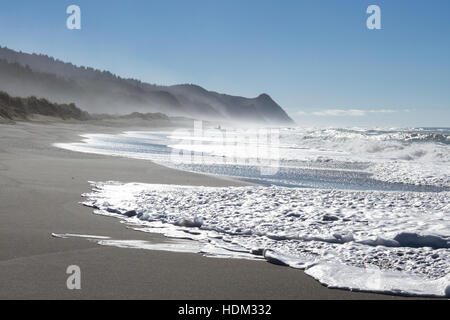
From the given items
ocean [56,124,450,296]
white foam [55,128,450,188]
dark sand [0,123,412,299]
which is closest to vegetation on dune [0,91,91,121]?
white foam [55,128,450,188]

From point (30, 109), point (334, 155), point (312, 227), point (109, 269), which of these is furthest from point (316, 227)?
point (30, 109)

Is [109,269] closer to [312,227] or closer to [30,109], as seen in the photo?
[312,227]

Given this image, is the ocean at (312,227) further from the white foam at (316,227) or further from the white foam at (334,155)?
the white foam at (334,155)

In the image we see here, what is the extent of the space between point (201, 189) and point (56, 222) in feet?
12.8

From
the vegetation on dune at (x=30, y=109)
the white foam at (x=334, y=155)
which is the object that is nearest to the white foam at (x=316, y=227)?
the white foam at (x=334, y=155)

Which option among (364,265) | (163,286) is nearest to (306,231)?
(364,265)

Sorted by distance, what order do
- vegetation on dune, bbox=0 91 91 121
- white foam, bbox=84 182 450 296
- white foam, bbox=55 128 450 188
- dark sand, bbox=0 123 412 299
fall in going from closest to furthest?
1. dark sand, bbox=0 123 412 299
2. white foam, bbox=84 182 450 296
3. white foam, bbox=55 128 450 188
4. vegetation on dune, bbox=0 91 91 121

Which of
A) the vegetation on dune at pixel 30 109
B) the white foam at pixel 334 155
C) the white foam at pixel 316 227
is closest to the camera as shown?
the white foam at pixel 316 227

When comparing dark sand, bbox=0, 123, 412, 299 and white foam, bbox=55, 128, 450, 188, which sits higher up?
white foam, bbox=55, 128, 450, 188

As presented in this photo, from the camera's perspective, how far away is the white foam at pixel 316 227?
4.48 metres

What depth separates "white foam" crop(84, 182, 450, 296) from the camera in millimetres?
4480

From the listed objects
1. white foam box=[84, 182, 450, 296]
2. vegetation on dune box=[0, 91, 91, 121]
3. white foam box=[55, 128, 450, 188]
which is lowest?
white foam box=[84, 182, 450, 296]

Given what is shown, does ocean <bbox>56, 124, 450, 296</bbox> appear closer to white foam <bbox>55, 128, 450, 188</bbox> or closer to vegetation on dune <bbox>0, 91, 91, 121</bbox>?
white foam <bbox>55, 128, 450, 188</bbox>
